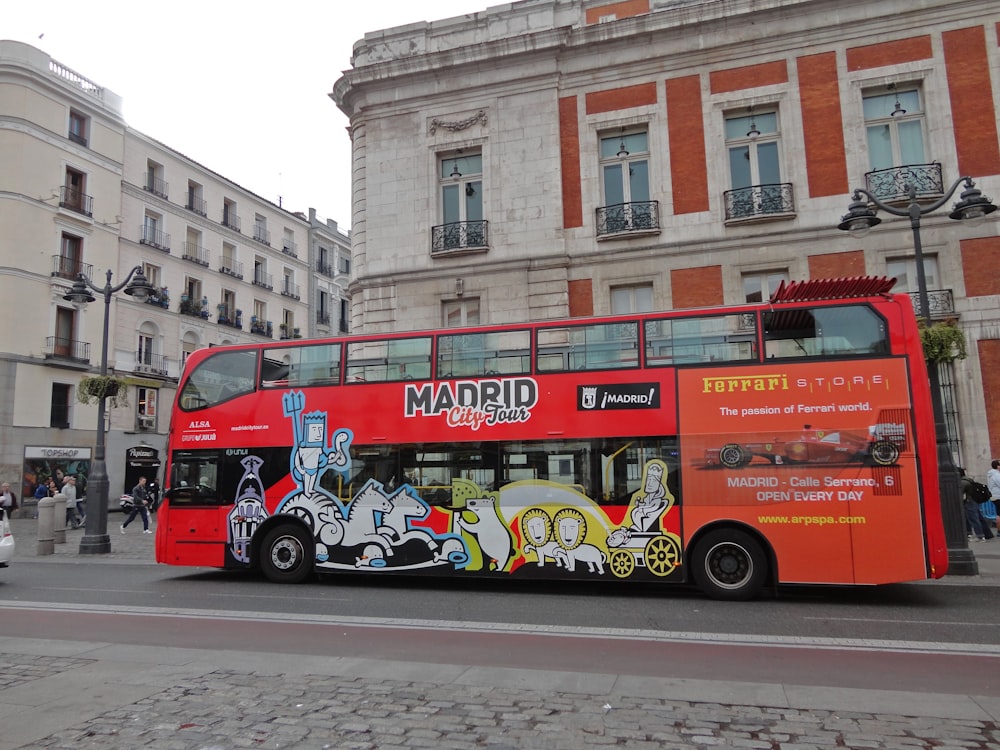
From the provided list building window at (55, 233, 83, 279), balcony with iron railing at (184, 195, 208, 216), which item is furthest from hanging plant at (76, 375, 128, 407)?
balcony with iron railing at (184, 195, 208, 216)

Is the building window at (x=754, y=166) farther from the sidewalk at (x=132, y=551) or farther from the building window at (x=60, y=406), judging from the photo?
the building window at (x=60, y=406)

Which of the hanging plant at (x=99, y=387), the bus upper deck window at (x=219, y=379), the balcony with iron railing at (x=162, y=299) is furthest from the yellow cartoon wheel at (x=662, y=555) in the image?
the balcony with iron railing at (x=162, y=299)

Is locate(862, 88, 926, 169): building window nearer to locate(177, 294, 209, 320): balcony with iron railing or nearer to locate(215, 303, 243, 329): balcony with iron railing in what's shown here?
locate(177, 294, 209, 320): balcony with iron railing

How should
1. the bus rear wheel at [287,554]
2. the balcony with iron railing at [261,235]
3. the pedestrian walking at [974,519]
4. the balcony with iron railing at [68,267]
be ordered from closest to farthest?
the bus rear wheel at [287,554] < the pedestrian walking at [974,519] < the balcony with iron railing at [68,267] < the balcony with iron railing at [261,235]

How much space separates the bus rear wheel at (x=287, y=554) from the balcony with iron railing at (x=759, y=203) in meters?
13.5

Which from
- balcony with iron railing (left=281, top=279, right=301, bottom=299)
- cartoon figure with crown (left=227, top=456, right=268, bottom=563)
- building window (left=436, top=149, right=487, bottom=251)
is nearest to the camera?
cartoon figure with crown (left=227, top=456, right=268, bottom=563)

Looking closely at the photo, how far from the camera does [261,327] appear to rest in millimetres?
46219

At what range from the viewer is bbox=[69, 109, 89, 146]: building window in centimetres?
3497

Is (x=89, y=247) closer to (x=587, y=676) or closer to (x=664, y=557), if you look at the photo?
(x=664, y=557)

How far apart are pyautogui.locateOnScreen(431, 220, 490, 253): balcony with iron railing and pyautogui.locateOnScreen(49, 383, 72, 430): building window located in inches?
876

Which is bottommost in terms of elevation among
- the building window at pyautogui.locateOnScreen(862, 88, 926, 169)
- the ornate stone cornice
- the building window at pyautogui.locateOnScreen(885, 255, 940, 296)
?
the building window at pyautogui.locateOnScreen(885, 255, 940, 296)

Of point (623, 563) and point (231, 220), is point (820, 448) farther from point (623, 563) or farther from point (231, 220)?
point (231, 220)

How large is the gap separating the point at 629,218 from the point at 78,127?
29.7 m

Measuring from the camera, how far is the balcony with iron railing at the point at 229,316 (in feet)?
142
